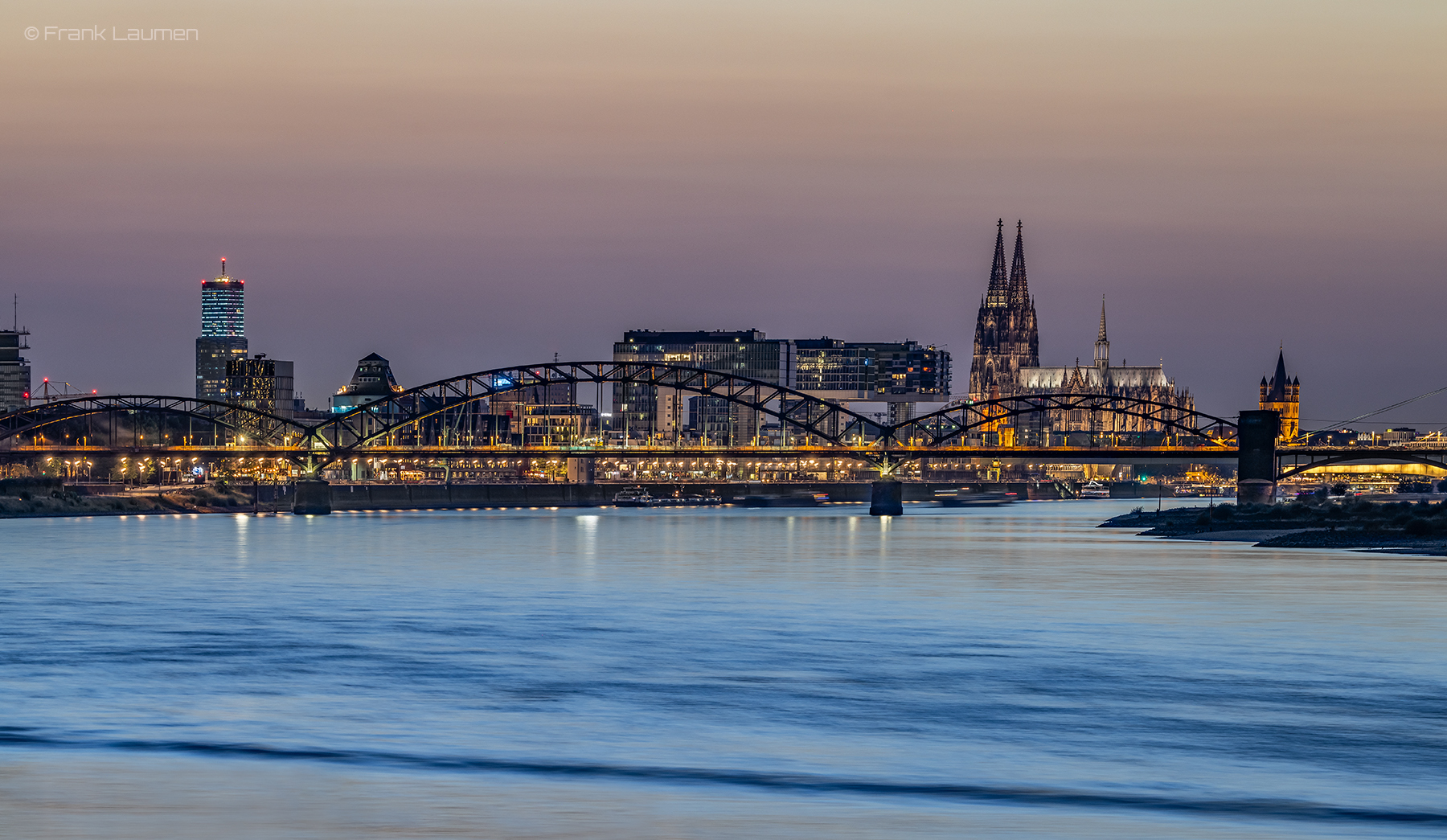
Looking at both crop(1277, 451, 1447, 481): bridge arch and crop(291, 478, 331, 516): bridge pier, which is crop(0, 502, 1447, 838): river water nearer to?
crop(1277, 451, 1447, 481): bridge arch

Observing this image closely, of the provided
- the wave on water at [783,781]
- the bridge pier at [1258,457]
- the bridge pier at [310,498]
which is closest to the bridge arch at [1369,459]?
the bridge pier at [1258,457]

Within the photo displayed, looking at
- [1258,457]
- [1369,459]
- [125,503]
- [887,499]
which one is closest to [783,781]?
[1258,457]

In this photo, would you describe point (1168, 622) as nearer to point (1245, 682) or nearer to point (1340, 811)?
point (1245, 682)

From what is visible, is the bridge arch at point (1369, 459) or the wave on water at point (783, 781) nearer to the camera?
the wave on water at point (783, 781)

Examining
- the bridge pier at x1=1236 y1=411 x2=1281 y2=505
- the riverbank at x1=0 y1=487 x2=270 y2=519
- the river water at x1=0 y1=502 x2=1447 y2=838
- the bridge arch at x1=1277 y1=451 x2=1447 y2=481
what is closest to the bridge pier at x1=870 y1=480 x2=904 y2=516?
the bridge pier at x1=1236 y1=411 x2=1281 y2=505

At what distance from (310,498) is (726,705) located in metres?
132

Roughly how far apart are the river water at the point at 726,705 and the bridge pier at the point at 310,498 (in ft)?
298

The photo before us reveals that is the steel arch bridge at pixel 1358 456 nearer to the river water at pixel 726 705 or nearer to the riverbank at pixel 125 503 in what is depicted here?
the river water at pixel 726 705

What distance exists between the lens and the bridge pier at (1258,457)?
154 meters

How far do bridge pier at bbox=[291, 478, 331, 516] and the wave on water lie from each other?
134m

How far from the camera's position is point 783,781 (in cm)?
2153

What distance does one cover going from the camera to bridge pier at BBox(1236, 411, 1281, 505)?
504 ft

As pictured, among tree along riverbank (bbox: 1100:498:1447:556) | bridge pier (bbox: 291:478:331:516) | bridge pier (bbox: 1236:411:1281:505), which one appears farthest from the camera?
bridge pier (bbox: 291:478:331:516)

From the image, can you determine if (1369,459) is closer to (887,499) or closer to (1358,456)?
(1358,456)
